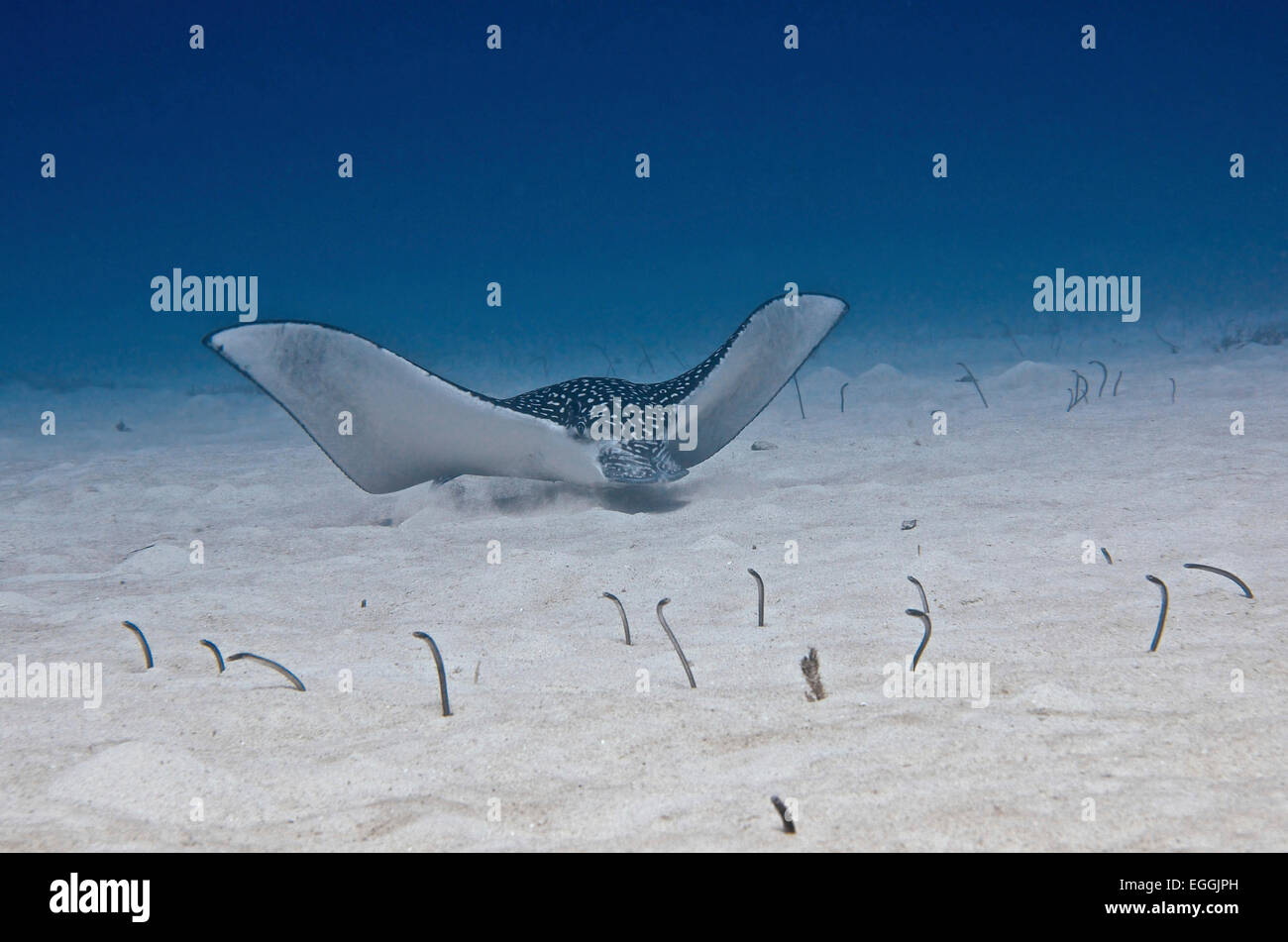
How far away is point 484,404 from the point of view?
4793 mm

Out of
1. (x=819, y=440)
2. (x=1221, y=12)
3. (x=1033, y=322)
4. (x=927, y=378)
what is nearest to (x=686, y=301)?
(x=1033, y=322)

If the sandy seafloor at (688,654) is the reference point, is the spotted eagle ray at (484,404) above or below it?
above

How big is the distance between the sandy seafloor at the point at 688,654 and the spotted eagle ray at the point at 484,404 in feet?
1.31

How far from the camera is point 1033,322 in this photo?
71.7ft

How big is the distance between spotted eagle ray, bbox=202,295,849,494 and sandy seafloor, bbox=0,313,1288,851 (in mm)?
400

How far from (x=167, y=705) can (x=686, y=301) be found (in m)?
52.2

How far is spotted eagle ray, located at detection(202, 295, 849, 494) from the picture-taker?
459cm

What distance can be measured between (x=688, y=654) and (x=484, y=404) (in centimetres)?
255

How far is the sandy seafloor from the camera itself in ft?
5.77

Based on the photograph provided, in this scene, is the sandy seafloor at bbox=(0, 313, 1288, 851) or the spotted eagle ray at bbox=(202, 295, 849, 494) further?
the spotted eagle ray at bbox=(202, 295, 849, 494)

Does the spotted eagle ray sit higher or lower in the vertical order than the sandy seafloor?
higher

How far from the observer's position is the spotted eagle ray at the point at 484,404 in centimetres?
459
